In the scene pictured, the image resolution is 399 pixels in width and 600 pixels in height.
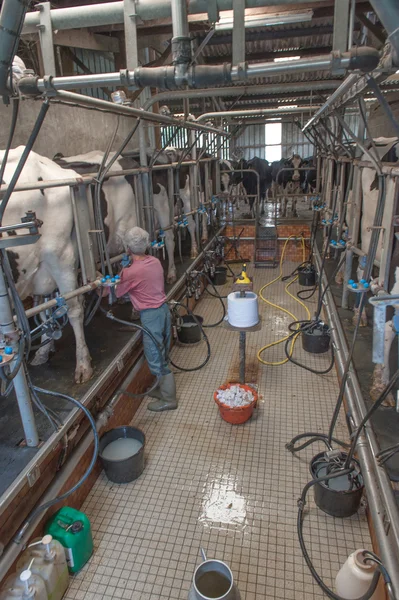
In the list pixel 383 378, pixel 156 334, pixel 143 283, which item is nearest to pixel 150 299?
pixel 143 283

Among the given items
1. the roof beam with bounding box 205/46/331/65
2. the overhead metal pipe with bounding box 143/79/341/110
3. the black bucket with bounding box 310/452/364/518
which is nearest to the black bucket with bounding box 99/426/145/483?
the black bucket with bounding box 310/452/364/518

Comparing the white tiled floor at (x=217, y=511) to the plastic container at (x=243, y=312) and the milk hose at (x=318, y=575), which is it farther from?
the plastic container at (x=243, y=312)

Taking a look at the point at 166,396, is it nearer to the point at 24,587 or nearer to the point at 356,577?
the point at 24,587

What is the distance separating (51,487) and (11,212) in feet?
5.34

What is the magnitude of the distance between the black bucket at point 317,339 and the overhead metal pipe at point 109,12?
10.3 ft

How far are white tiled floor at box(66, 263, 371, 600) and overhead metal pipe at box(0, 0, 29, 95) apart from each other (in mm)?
2374

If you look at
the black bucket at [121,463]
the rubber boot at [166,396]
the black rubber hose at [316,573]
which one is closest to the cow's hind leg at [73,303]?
the black bucket at [121,463]

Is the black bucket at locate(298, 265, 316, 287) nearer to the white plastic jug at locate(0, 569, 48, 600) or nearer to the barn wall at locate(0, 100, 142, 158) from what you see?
the barn wall at locate(0, 100, 142, 158)

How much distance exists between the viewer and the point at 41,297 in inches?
135

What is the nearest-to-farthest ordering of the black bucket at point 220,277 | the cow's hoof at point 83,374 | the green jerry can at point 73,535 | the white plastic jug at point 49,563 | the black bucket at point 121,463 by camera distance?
the white plastic jug at point 49,563
the green jerry can at point 73,535
the black bucket at point 121,463
the cow's hoof at point 83,374
the black bucket at point 220,277

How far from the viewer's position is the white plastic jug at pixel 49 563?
195cm

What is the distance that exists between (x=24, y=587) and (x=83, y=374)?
1.48 meters

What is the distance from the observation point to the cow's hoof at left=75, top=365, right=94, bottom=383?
3062 mm

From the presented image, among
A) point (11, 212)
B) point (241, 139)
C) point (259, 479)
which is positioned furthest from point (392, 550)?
point (241, 139)
